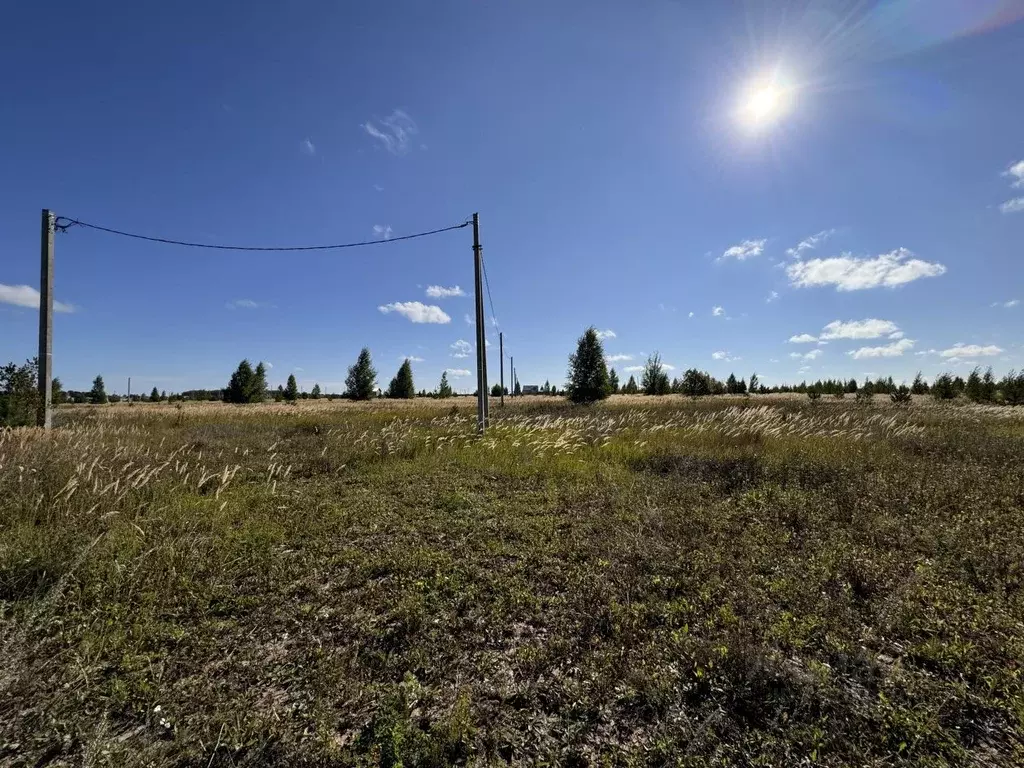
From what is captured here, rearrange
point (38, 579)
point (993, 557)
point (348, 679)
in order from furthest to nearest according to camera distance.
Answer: point (993, 557)
point (38, 579)
point (348, 679)

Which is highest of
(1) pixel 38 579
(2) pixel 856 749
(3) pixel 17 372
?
(3) pixel 17 372

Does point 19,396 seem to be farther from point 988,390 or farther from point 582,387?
point 988,390

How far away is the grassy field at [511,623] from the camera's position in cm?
221

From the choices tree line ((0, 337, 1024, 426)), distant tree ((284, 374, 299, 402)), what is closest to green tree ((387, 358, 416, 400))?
tree line ((0, 337, 1024, 426))

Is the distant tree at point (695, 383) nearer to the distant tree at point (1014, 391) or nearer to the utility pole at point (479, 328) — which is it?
the distant tree at point (1014, 391)

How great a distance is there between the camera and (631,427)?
539 inches

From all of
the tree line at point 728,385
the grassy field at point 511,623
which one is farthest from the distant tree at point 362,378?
the grassy field at point 511,623

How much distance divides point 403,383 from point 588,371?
36.4 meters

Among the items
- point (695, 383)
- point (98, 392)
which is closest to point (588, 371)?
point (695, 383)

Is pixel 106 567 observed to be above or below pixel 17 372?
below

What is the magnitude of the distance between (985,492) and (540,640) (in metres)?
7.49

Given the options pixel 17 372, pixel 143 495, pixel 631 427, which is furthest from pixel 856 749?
pixel 17 372

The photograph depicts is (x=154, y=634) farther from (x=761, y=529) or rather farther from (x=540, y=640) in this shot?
(x=761, y=529)

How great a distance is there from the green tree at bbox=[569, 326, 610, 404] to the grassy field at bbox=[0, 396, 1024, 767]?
98.8ft
